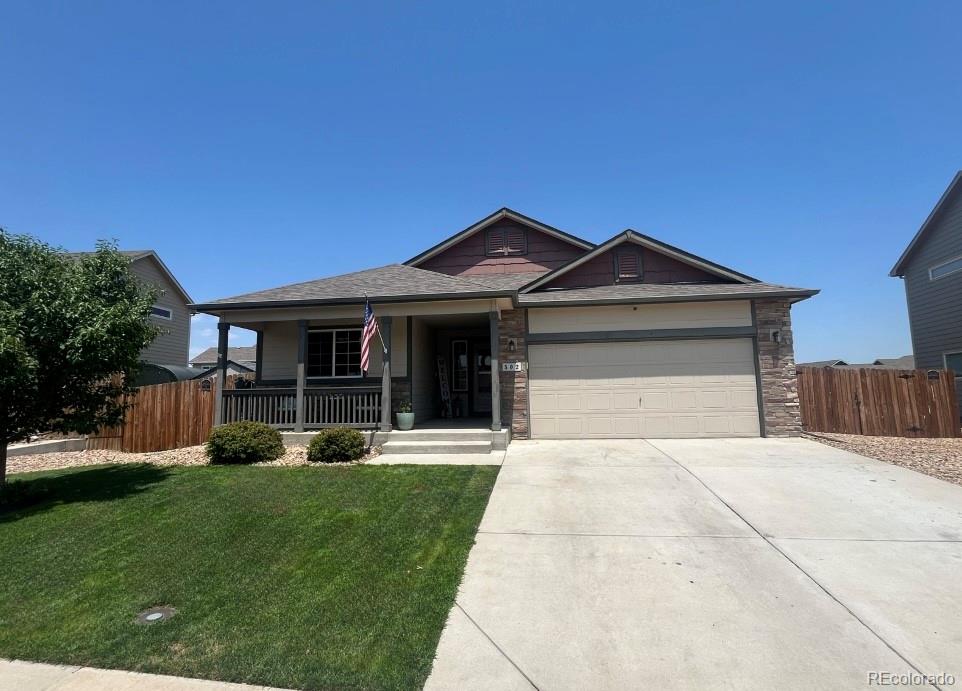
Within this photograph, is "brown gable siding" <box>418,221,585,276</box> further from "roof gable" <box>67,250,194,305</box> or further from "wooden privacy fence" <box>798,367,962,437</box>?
"roof gable" <box>67,250,194,305</box>

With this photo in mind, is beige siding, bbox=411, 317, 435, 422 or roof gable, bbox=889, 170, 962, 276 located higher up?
roof gable, bbox=889, 170, 962, 276

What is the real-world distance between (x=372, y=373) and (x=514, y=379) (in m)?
3.64

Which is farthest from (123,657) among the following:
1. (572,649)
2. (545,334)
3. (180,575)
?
(545,334)

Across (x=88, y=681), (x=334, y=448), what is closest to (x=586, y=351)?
(x=334, y=448)

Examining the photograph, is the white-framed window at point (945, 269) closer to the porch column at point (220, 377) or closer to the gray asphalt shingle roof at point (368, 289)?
the gray asphalt shingle roof at point (368, 289)

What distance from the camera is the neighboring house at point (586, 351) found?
34.1 ft

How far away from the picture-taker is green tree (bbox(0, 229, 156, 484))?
20.4ft

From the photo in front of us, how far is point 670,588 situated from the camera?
379 centimetres

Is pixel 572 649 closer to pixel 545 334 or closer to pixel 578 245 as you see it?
pixel 545 334

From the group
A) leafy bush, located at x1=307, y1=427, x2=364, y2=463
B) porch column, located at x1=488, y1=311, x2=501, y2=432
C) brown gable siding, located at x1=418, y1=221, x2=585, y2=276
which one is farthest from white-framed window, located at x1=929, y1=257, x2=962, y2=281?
leafy bush, located at x1=307, y1=427, x2=364, y2=463

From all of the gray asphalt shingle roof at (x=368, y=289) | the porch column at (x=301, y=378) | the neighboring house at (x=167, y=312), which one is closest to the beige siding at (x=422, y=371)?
the gray asphalt shingle roof at (x=368, y=289)

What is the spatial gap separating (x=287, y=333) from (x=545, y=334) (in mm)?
6872

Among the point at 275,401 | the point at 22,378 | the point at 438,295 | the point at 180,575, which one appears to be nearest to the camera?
the point at 180,575

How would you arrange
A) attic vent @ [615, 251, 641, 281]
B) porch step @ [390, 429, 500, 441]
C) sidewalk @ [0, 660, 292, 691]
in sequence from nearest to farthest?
sidewalk @ [0, 660, 292, 691]
porch step @ [390, 429, 500, 441]
attic vent @ [615, 251, 641, 281]
